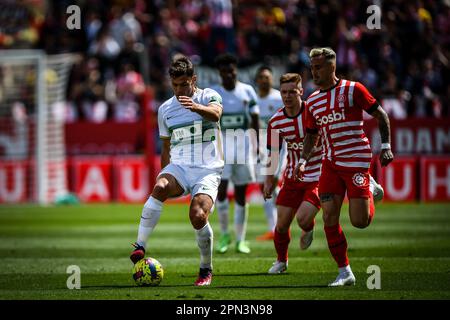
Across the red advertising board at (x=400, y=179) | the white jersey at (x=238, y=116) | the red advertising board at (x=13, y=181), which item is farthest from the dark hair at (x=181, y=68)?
the red advertising board at (x=13, y=181)

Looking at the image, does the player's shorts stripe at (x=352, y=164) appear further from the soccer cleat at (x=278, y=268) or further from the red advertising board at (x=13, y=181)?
the red advertising board at (x=13, y=181)

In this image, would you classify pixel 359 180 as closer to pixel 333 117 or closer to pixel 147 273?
pixel 333 117

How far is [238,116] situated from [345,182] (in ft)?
17.3

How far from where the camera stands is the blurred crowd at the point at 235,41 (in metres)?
24.0

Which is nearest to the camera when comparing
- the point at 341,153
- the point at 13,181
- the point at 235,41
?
the point at 341,153

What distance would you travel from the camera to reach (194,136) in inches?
420

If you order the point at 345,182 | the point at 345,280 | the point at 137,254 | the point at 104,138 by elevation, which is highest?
the point at 104,138

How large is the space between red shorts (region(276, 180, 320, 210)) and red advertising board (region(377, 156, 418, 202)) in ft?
40.4

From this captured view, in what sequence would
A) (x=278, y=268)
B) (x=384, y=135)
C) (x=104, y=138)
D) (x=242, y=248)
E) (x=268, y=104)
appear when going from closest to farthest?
1. (x=384, y=135)
2. (x=278, y=268)
3. (x=242, y=248)
4. (x=268, y=104)
5. (x=104, y=138)

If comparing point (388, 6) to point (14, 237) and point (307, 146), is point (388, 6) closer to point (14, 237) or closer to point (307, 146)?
point (14, 237)

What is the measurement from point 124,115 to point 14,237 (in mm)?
10361

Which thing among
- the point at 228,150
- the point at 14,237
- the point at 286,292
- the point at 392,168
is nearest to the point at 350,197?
the point at 286,292

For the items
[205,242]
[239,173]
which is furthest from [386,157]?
[239,173]

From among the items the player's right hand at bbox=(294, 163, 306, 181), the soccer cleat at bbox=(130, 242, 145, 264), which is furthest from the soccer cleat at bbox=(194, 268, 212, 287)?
the player's right hand at bbox=(294, 163, 306, 181)
